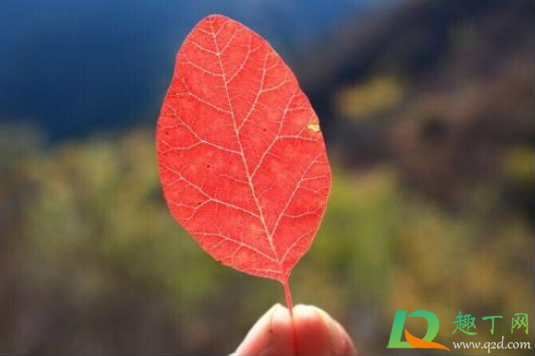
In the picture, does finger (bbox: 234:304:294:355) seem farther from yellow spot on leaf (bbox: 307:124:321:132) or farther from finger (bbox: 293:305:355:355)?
yellow spot on leaf (bbox: 307:124:321:132)

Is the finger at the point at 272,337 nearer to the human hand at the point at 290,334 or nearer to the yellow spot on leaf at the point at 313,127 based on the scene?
the human hand at the point at 290,334

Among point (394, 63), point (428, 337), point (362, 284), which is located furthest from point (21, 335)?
point (394, 63)

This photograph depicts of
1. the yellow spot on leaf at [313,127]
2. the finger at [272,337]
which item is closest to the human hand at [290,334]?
Result: the finger at [272,337]

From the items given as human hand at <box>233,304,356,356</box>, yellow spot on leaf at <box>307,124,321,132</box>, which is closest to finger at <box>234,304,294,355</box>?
human hand at <box>233,304,356,356</box>

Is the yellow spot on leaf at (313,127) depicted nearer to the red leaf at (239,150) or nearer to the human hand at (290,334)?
the red leaf at (239,150)

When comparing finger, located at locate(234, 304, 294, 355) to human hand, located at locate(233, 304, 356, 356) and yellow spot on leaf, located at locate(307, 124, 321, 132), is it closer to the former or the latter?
human hand, located at locate(233, 304, 356, 356)

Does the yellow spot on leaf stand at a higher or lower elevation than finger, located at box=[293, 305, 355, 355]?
higher

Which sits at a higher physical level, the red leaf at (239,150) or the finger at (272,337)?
the red leaf at (239,150)
